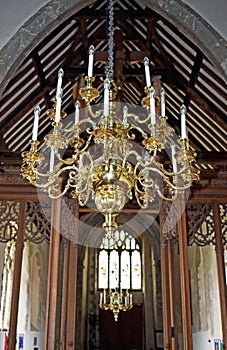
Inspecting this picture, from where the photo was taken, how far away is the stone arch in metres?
4.00

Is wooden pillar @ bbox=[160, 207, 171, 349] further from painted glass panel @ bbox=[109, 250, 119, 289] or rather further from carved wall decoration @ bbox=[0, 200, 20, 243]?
painted glass panel @ bbox=[109, 250, 119, 289]

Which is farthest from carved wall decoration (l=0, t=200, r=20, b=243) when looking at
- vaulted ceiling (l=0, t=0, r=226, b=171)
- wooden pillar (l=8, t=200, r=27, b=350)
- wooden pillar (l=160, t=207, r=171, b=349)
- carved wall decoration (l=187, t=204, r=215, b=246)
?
carved wall decoration (l=187, t=204, r=215, b=246)

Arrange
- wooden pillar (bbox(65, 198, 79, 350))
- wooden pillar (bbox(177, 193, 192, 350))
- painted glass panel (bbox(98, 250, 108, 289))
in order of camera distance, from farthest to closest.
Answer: painted glass panel (bbox(98, 250, 108, 289))
wooden pillar (bbox(65, 198, 79, 350))
wooden pillar (bbox(177, 193, 192, 350))

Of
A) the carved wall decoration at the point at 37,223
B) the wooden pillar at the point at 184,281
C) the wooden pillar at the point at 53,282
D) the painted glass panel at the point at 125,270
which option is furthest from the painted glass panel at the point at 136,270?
the wooden pillar at the point at 53,282

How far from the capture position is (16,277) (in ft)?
15.7

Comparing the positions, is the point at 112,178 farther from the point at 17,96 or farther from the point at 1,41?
the point at 17,96

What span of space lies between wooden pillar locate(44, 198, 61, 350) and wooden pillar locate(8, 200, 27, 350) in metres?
0.37

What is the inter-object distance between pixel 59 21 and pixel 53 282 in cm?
277

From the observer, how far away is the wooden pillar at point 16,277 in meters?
4.58

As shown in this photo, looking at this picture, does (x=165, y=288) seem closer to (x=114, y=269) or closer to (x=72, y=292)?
(x=72, y=292)

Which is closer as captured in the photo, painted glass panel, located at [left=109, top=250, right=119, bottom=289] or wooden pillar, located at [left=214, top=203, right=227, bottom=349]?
wooden pillar, located at [left=214, top=203, right=227, bottom=349]

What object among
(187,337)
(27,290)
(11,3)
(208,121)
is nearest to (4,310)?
(27,290)

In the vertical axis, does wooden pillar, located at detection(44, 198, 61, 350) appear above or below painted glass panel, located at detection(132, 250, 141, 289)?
below

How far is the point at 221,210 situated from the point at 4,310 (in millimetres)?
4785
